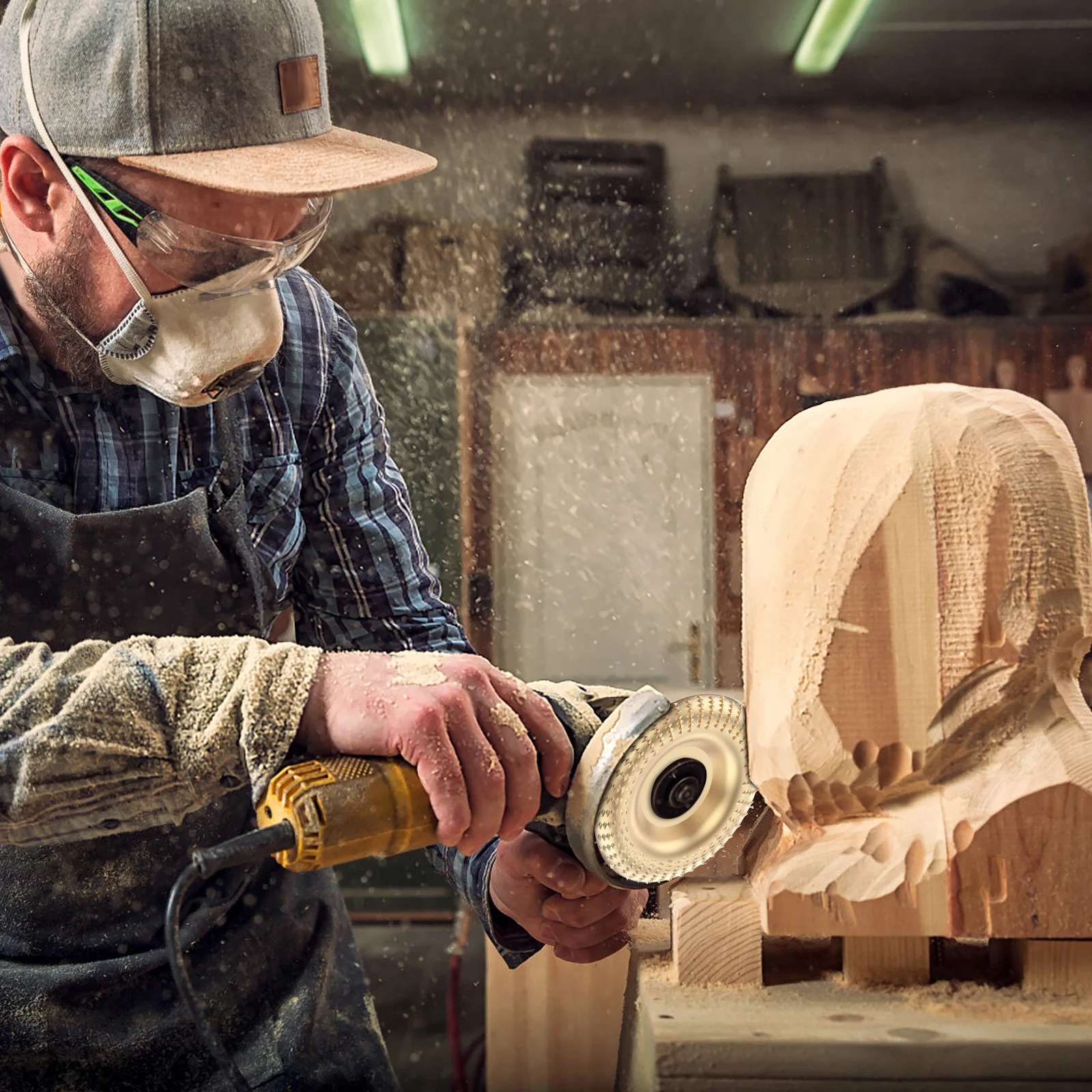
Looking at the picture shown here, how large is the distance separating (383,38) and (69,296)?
2.34 meters

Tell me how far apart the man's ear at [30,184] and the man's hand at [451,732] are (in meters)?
0.69

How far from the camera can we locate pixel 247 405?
144cm

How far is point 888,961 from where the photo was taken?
2.91ft

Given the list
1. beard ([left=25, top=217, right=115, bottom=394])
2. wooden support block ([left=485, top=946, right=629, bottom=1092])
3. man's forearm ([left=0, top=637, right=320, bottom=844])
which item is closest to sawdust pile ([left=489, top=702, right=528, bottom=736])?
man's forearm ([left=0, top=637, right=320, bottom=844])

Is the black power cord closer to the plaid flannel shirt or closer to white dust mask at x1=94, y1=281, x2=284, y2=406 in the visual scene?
the plaid flannel shirt

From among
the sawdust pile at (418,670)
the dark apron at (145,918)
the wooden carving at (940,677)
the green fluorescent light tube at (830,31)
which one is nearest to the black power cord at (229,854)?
the sawdust pile at (418,670)

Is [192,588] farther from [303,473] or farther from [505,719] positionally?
[505,719]

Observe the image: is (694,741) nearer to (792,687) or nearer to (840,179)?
(792,687)

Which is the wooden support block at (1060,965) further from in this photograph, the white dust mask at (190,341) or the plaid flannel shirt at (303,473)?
the white dust mask at (190,341)

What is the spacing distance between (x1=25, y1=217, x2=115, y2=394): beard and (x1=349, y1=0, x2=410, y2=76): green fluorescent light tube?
6.63ft

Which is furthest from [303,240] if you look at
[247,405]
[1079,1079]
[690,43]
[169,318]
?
[690,43]

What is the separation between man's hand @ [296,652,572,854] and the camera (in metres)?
0.87

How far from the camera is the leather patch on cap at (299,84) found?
1.19m

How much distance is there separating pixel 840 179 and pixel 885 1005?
3.32 m
